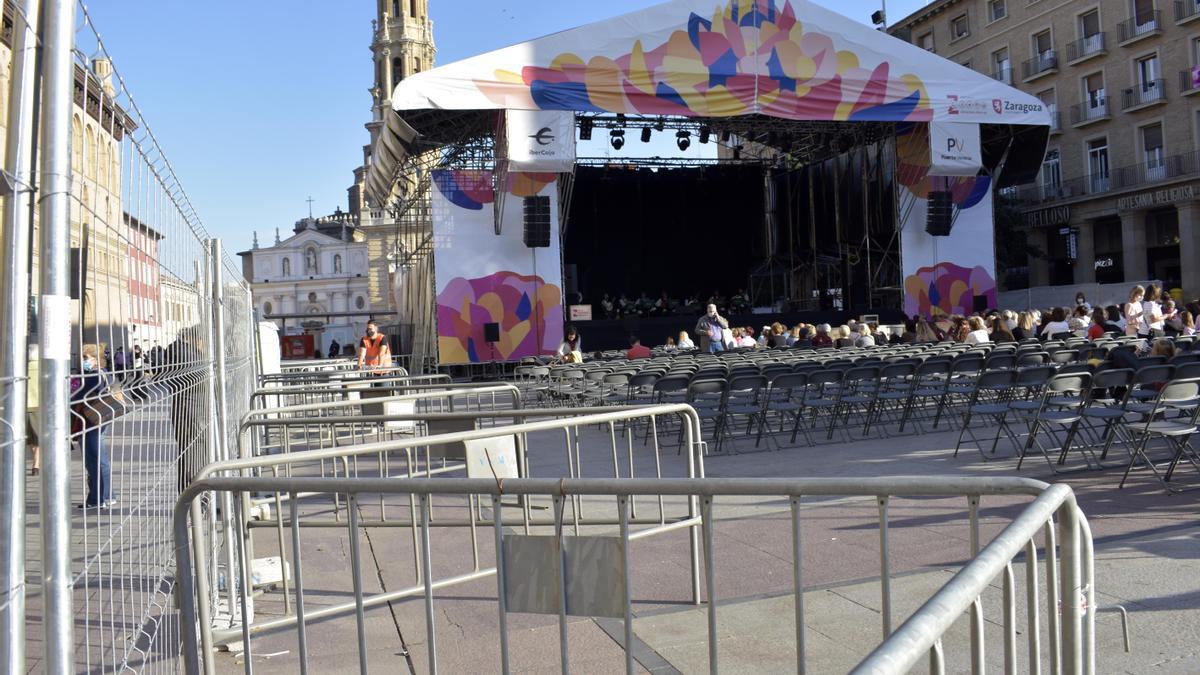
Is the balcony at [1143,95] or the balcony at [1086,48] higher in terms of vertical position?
the balcony at [1086,48]

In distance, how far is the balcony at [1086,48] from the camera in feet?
121

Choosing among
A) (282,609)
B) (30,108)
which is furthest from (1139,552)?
(30,108)

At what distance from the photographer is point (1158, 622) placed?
4.09m

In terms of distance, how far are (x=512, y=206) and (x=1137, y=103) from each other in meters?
25.2

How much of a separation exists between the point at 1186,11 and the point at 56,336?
39322mm

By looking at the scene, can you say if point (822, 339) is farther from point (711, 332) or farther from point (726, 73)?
point (726, 73)

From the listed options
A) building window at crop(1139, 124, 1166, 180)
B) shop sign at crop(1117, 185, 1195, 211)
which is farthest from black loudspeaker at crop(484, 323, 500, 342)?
building window at crop(1139, 124, 1166, 180)

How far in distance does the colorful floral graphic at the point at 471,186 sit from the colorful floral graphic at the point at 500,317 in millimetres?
1861

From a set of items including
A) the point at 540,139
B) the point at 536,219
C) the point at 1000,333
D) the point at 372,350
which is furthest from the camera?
the point at 536,219

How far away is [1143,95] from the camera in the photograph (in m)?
35.7

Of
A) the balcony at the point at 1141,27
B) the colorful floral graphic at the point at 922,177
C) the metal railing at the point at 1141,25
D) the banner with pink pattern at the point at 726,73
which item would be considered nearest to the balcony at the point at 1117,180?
the balcony at the point at 1141,27

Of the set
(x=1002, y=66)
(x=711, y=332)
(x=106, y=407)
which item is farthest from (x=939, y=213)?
(x=106, y=407)

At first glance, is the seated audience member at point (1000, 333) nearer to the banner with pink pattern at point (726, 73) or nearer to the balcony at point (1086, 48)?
the banner with pink pattern at point (726, 73)

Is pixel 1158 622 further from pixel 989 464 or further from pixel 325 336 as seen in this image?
pixel 325 336
